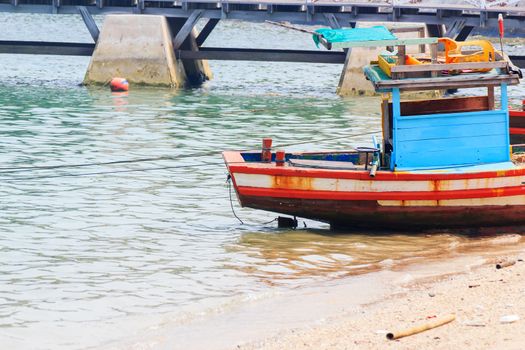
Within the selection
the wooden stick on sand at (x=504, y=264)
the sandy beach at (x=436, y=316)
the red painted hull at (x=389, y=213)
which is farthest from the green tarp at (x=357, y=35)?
the sandy beach at (x=436, y=316)

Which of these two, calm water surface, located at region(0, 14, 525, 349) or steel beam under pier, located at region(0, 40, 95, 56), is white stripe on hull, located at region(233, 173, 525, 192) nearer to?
calm water surface, located at region(0, 14, 525, 349)

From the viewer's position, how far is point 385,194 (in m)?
14.8

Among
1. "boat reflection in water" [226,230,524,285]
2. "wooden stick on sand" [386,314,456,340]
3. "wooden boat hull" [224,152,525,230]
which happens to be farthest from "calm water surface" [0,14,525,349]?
"wooden stick on sand" [386,314,456,340]

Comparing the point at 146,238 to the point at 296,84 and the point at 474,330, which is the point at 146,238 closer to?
the point at 474,330

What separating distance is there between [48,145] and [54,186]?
5223 mm

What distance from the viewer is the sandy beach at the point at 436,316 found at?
8.97m

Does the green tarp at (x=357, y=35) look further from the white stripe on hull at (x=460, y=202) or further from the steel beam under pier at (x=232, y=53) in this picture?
the steel beam under pier at (x=232, y=53)

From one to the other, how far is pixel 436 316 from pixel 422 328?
0.64 m

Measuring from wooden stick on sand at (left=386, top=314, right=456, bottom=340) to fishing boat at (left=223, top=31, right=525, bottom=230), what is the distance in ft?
17.0

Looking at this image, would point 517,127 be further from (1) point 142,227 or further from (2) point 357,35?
(1) point 142,227

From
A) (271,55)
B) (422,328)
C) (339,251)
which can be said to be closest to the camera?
(422,328)

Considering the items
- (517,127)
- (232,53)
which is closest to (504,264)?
(517,127)

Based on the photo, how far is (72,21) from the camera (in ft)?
272

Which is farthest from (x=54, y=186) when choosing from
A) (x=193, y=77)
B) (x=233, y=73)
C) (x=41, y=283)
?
(x=233, y=73)
